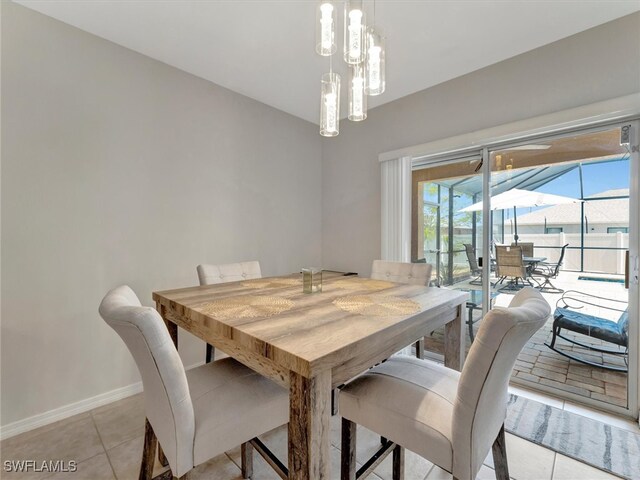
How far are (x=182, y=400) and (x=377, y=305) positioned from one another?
2.86 feet

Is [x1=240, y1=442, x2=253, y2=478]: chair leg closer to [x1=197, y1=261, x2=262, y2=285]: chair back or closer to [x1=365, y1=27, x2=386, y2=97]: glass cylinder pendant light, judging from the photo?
[x1=197, y1=261, x2=262, y2=285]: chair back

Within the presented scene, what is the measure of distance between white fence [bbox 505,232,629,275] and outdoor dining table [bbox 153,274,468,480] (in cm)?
125

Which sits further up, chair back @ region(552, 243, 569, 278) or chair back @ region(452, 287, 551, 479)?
chair back @ region(552, 243, 569, 278)

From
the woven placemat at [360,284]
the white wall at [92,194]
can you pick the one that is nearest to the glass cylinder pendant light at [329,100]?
the woven placemat at [360,284]

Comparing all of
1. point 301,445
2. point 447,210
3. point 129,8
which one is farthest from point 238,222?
point 301,445

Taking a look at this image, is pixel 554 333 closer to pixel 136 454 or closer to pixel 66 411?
pixel 136 454

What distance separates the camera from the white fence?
2.00 m

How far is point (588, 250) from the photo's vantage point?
2.14m

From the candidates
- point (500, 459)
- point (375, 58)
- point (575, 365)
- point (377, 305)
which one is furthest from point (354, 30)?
point (575, 365)

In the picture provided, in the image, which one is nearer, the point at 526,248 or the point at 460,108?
the point at 526,248

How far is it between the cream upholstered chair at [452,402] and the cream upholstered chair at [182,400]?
351mm

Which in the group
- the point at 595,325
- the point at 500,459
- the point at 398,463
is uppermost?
the point at 595,325

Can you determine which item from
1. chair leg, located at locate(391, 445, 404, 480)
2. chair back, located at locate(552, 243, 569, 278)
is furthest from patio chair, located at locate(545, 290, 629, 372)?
chair leg, located at locate(391, 445, 404, 480)

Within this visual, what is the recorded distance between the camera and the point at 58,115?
1.91m
